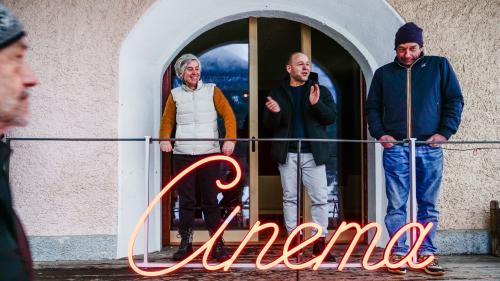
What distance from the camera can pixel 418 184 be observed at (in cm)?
409

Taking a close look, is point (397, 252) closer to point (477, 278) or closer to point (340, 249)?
point (477, 278)

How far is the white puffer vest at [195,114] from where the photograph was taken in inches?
179

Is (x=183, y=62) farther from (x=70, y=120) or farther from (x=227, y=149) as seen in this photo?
(x=70, y=120)

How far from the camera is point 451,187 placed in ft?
16.1

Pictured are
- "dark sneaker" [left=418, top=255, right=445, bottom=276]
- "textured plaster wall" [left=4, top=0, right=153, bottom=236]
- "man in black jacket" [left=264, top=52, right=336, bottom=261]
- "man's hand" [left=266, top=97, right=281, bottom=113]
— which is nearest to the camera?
"dark sneaker" [left=418, top=255, right=445, bottom=276]

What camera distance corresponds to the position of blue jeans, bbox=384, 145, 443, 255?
13.2 feet

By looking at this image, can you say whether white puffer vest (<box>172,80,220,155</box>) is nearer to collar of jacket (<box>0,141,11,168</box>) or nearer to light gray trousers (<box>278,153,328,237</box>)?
light gray trousers (<box>278,153,328,237</box>)

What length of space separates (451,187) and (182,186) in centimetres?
248

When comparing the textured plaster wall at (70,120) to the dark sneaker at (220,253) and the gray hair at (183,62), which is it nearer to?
the gray hair at (183,62)

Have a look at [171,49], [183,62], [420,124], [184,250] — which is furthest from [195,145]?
[420,124]

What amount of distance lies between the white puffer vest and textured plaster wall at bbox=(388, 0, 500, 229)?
6.46 feet

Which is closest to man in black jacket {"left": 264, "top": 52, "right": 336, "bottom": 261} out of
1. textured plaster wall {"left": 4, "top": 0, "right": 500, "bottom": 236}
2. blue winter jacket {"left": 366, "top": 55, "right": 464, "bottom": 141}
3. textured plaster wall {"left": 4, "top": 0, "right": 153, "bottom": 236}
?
blue winter jacket {"left": 366, "top": 55, "right": 464, "bottom": 141}

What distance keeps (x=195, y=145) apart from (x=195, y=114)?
277mm

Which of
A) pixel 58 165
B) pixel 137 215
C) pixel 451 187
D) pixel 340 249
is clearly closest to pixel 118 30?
pixel 58 165
